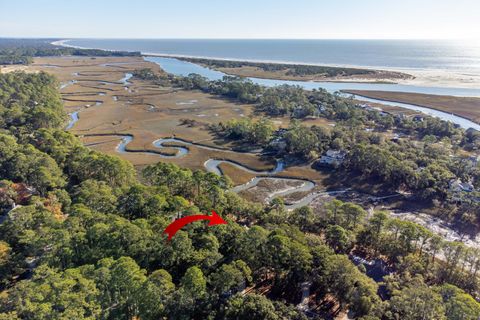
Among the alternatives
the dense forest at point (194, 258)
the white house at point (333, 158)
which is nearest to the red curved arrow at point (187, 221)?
the dense forest at point (194, 258)

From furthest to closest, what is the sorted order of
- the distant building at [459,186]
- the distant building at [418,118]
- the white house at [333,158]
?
the distant building at [418,118] → the white house at [333,158] → the distant building at [459,186]

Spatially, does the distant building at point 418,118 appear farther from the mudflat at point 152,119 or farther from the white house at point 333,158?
the white house at point 333,158

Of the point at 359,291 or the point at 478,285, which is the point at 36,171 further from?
the point at 478,285

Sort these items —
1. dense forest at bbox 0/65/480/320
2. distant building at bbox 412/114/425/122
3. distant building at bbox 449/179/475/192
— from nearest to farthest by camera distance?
1. dense forest at bbox 0/65/480/320
2. distant building at bbox 449/179/475/192
3. distant building at bbox 412/114/425/122

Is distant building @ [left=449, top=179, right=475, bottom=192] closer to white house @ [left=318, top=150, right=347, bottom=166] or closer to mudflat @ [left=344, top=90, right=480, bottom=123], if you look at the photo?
white house @ [left=318, top=150, right=347, bottom=166]

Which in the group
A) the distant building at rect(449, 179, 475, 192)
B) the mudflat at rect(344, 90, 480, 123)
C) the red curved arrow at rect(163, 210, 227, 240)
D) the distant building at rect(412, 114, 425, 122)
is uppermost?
the mudflat at rect(344, 90, 480, 123)

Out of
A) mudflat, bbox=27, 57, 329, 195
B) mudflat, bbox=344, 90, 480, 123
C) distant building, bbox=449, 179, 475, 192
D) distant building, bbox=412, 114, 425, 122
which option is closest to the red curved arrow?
mudflat, bbox=27, 57, 329, 195

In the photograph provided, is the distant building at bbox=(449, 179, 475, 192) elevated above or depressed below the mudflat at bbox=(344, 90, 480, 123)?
below

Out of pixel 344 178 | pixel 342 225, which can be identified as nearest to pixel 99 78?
pixel 344 178
